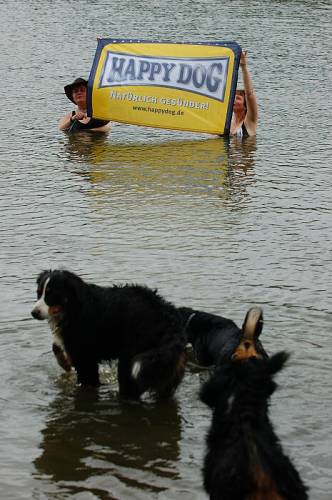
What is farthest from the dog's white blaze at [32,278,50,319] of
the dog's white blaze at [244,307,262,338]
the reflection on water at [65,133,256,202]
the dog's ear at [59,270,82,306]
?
the reflection on water at [65,133,256,202]

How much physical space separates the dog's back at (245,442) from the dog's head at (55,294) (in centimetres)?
211

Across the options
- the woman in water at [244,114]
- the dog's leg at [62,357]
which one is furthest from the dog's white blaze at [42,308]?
the woman in water at [244,114]

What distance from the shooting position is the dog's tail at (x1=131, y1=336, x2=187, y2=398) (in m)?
6.99

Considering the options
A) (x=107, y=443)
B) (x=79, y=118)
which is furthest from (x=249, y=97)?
(x=107, y=443)

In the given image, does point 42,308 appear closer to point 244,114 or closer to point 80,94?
point 244,114

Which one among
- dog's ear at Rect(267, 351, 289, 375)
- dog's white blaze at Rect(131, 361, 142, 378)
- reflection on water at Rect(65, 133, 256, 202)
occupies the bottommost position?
reflection on water at Rect(65, 133, 256, 202)

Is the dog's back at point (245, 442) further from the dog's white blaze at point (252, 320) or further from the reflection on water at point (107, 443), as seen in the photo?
the reflection on water at point (107, 443)

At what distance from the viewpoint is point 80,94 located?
1535 centimetres

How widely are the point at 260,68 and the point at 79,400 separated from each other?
1348 centimetres

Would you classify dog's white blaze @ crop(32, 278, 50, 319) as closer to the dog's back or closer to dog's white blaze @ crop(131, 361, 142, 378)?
dog's white blaze @ crop(131, 361, 142, 378)

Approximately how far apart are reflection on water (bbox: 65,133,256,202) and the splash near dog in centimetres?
36

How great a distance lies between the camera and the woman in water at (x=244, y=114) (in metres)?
14.6

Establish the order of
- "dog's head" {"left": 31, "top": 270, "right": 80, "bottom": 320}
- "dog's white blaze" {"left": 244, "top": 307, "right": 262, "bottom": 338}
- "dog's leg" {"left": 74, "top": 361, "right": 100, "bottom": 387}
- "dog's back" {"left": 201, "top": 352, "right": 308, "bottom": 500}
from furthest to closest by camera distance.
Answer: "dog's leg" {"left": 74, "top": 361, "right": 100, "bottom": 387} < "dog's head" {"left": 31, "top": 270, "right": 80, "bottom": 320} < "dog's white blaze" {"left": 244, "top": 307, "right": 262, "bottom": 338} < "dog's back" {"left": 201, "top": 352, "right": 308, "bottom": 500}

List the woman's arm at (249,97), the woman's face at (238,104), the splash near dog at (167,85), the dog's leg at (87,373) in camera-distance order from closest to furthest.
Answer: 1. the dog's leg at (87,373)
2. the woman's arm at (249,97)
3. the splash near dog at (167,85)
4. the woman's face at (238,104)
